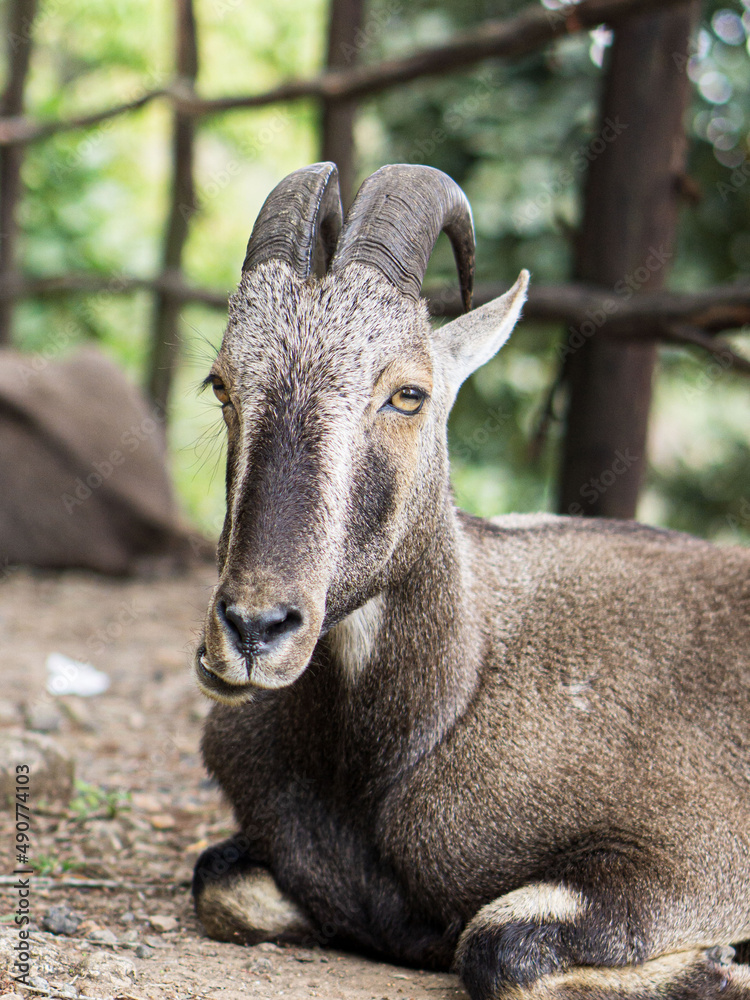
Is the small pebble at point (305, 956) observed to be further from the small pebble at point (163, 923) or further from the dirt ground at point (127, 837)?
the small pebble at point (163, 923)

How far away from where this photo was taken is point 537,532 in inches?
169

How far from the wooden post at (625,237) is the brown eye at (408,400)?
3739mm

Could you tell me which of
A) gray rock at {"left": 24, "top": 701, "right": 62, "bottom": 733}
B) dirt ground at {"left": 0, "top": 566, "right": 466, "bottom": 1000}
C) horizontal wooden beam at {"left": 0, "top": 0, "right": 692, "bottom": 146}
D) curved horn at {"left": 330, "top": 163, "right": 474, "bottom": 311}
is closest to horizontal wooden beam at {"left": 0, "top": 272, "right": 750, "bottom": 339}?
horizontal wooden beam at {"left": 0, "top": 0, "right": 692, "bottom": 146}

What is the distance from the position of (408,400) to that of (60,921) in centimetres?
197

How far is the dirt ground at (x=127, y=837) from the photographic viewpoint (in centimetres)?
319

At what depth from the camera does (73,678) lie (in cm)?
657

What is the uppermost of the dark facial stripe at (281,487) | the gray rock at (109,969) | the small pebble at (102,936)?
the dark facial stripe at (281,487)

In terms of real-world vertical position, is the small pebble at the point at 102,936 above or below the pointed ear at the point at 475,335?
below

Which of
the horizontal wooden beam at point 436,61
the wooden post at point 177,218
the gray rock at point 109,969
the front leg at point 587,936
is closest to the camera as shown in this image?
the gray rock at point 109,969

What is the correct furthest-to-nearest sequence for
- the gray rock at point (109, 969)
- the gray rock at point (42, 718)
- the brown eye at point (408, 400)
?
the gray rock at point (42, 718), the brown eye at point (408, 400), the gray rock at point (109, 969)

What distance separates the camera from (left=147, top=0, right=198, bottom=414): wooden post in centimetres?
1132

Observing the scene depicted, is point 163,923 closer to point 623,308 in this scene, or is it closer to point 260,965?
point 260,965

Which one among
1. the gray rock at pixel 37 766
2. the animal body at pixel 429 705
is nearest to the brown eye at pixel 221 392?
the animal body at pixel 429 705

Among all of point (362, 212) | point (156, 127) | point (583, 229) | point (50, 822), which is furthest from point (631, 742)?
point (156, 127)
